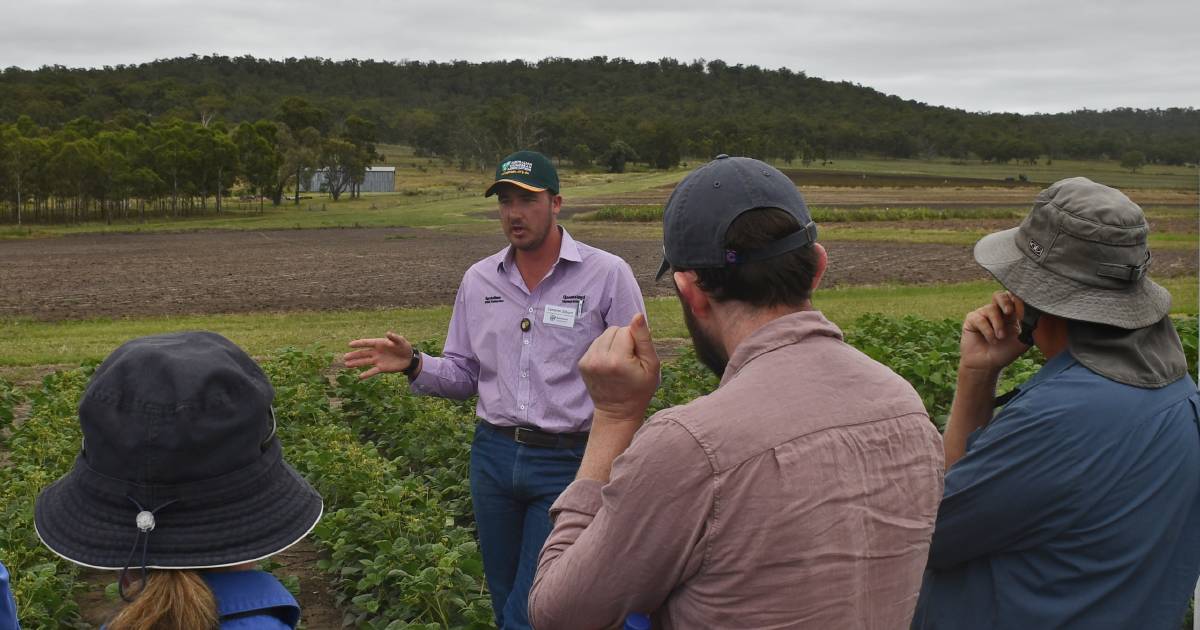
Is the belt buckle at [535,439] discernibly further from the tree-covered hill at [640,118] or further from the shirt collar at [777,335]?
the tree-covered hill at [640,118]

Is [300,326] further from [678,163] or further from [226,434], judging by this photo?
[678,163]

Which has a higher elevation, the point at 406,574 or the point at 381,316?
the point at 406,574

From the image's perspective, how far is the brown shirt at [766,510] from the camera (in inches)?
66.5

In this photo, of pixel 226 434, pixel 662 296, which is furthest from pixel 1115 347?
pixel 662 296

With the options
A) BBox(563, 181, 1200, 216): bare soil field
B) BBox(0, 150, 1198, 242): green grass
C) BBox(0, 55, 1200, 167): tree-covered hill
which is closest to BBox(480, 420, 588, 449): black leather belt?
BBox(0, 150, 1198, 242): green grass

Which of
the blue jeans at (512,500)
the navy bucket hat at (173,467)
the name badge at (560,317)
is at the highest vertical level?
the navy bucket hat at (173,467)

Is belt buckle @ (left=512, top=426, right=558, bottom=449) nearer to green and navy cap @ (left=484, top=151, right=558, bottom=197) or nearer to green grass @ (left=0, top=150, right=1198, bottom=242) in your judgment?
green and navy cap @ (left=484, top=151, right=558, bottom=197)

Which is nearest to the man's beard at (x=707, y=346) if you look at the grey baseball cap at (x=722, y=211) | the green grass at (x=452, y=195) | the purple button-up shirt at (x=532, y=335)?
the grey baseball cap at (x=722, y=211)

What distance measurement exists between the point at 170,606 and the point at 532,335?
8.33ft

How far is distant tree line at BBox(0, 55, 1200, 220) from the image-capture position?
69.4 metres

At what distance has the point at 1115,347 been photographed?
7.45 feet

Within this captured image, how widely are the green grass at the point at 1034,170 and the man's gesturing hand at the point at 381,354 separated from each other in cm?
10286

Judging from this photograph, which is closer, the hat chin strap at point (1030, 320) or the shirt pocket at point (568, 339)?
the hat chin strap at point (1030, 320)

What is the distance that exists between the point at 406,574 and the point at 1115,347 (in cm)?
338
